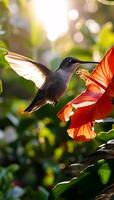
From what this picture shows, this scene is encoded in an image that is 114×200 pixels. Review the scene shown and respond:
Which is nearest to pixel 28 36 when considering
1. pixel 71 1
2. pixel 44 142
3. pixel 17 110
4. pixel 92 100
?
pixel 17 110

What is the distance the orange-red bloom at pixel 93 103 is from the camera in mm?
1534

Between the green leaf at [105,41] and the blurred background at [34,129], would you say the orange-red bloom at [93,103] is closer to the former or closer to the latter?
the blurred background at [34,129]

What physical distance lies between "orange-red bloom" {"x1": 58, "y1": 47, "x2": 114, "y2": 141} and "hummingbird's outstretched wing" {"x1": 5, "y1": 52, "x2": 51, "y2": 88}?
174 millimetres

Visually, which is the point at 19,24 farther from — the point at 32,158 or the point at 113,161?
the point at 113,161

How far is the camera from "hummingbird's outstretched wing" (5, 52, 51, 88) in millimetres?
1665

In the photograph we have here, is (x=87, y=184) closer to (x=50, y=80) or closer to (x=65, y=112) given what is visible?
(x=65, y=112)

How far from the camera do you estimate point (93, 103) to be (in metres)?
1.62

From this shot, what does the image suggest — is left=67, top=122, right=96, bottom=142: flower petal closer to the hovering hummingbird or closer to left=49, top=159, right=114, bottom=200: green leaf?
left=49, top=159, right=114, bottom=200: green leaf

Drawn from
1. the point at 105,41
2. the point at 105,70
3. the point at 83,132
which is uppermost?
the point at 105,70

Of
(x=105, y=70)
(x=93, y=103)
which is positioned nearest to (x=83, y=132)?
(x=93, y=103)

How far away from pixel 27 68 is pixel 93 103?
249 mm

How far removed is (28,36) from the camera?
12.4 feet

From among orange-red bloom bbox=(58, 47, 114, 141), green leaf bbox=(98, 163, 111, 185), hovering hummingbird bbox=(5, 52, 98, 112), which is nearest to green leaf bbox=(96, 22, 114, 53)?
hovering hummingbird bbox=(5, 52, 98, 112)

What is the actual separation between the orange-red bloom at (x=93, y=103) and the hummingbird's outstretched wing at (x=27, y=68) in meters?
0.17
